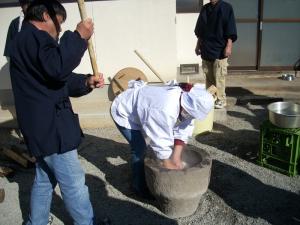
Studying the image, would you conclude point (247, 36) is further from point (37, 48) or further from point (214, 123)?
point (37, 48)

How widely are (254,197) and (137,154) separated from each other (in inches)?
52.9

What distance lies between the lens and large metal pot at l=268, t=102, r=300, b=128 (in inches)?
167

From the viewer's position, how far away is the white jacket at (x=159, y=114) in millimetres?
3213

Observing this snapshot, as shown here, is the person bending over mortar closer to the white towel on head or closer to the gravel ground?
the white towel on head

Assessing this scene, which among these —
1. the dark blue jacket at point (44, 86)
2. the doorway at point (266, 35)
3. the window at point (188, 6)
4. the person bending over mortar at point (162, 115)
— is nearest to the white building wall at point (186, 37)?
the window at point (188, 6)

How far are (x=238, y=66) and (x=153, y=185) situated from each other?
5.73 meters

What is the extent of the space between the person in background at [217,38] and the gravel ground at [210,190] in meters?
1.04

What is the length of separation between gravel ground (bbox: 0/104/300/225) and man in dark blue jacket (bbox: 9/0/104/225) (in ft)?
2.45

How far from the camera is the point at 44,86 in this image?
2705mm

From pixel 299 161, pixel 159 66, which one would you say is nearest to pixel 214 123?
pixel 159 66

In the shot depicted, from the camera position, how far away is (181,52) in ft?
25.1

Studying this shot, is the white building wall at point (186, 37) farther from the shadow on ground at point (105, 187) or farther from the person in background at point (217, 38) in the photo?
the shadow on ground at point (105, 187)

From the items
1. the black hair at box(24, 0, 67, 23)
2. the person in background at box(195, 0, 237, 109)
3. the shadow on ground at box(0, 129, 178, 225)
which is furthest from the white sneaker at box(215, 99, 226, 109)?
the black hair at box(24, 0, 67, 23)

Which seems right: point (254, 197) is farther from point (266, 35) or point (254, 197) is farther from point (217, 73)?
point (266, 35)
